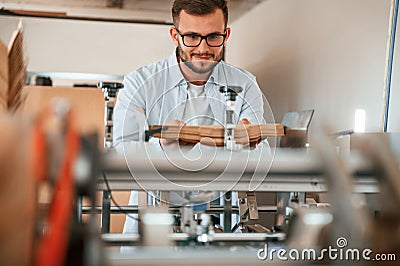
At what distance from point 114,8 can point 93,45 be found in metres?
0.46

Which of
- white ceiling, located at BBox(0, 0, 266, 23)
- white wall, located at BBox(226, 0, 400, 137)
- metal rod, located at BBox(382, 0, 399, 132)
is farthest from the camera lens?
white ceiling, located at BBox(0, 0, 266, 23)

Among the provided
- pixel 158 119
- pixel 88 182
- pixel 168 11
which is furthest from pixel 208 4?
pixel 168 11

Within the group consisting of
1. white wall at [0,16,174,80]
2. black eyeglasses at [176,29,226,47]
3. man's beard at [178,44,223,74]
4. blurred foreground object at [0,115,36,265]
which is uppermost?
white wall at [0,16,174,80]

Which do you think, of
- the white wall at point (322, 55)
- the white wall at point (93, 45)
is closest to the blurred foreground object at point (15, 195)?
the white wall at point (322, 55)

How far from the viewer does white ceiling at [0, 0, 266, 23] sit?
15.3ft

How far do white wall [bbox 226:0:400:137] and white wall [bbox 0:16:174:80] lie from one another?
0.94 metres

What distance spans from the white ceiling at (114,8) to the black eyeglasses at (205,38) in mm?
3086

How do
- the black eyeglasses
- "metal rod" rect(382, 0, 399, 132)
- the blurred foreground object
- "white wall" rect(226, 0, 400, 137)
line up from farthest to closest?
"white wall" rect(226, 0, 400, 137) < "metal rod" rect(382, 0, 399, 132) < the black eyeglasses < the blurred foreground object

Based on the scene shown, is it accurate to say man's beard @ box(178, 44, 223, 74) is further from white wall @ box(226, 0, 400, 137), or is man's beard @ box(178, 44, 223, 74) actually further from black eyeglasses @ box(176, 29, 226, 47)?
white wall @ box(226, 0, 400, 137)

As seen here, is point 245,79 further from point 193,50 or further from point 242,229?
point 242,229

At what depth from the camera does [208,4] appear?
1532 millimetres

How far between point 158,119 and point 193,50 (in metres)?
0.23

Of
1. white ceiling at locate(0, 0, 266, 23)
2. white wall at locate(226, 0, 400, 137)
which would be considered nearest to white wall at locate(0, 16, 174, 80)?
white ceiling at locate(0, 0, 266, 23)

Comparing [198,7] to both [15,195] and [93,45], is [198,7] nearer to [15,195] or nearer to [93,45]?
[15,195]
